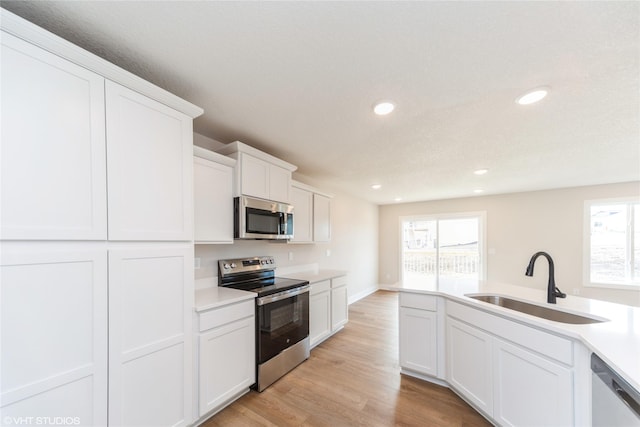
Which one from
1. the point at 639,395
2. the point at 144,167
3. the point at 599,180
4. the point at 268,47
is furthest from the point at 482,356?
the point at 599,180

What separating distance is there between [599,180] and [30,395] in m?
6.93

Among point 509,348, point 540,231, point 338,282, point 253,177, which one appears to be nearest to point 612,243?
point 540,231

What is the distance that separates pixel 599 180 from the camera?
4.26 metres

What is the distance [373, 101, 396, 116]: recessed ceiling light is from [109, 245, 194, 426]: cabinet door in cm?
172

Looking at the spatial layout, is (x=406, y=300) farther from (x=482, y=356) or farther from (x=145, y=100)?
(x=145, y=100)

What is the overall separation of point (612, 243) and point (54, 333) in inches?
285

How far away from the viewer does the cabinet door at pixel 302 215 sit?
3296 millimetres

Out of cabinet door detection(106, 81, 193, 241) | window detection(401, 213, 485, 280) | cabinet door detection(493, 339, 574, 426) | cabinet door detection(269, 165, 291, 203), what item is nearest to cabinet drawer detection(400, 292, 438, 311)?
cabinet door detection(493, 339, 574, 426)

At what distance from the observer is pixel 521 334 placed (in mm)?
1651

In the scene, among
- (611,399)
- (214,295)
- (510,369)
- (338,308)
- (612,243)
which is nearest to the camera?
(611,399)

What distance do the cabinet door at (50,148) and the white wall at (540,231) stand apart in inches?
254

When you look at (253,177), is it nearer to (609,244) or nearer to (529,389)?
(529,389)

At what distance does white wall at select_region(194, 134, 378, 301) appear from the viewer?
2545 mm

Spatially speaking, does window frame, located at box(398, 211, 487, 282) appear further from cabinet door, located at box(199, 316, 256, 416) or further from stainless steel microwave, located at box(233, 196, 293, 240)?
cabinet door, located at box(199, 316, 256, 416)
